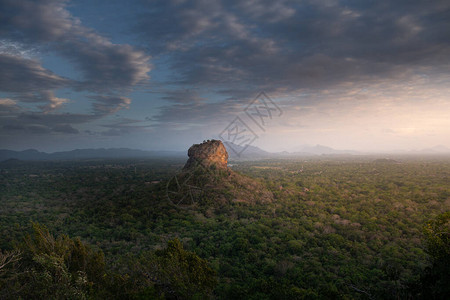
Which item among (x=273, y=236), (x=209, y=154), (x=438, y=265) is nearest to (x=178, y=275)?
(x=438, y=265)

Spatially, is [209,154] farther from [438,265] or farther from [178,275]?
[438,265]

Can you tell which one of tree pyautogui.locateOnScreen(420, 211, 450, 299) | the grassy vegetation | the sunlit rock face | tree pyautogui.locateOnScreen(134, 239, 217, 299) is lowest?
the grassy vegetation

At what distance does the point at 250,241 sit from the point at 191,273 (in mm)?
13951

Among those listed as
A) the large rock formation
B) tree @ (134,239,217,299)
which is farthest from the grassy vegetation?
the large rock formation

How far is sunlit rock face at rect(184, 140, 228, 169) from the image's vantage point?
174 feet

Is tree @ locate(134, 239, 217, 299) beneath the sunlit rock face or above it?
beneath

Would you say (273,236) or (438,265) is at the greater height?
(438,265)

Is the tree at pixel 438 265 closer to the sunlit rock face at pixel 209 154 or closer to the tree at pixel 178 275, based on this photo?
the tree at pixel 178 275

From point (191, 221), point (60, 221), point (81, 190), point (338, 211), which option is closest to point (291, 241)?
point (191, 221)

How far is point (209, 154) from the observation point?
2105 inches

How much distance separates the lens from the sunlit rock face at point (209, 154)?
53.1m

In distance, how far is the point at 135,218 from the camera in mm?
35312

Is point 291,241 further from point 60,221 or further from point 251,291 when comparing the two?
point 60,221

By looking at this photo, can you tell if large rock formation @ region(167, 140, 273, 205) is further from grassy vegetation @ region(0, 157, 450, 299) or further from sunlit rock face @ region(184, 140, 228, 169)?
grassy vegetation @ region(0, 157, 450, 299)
